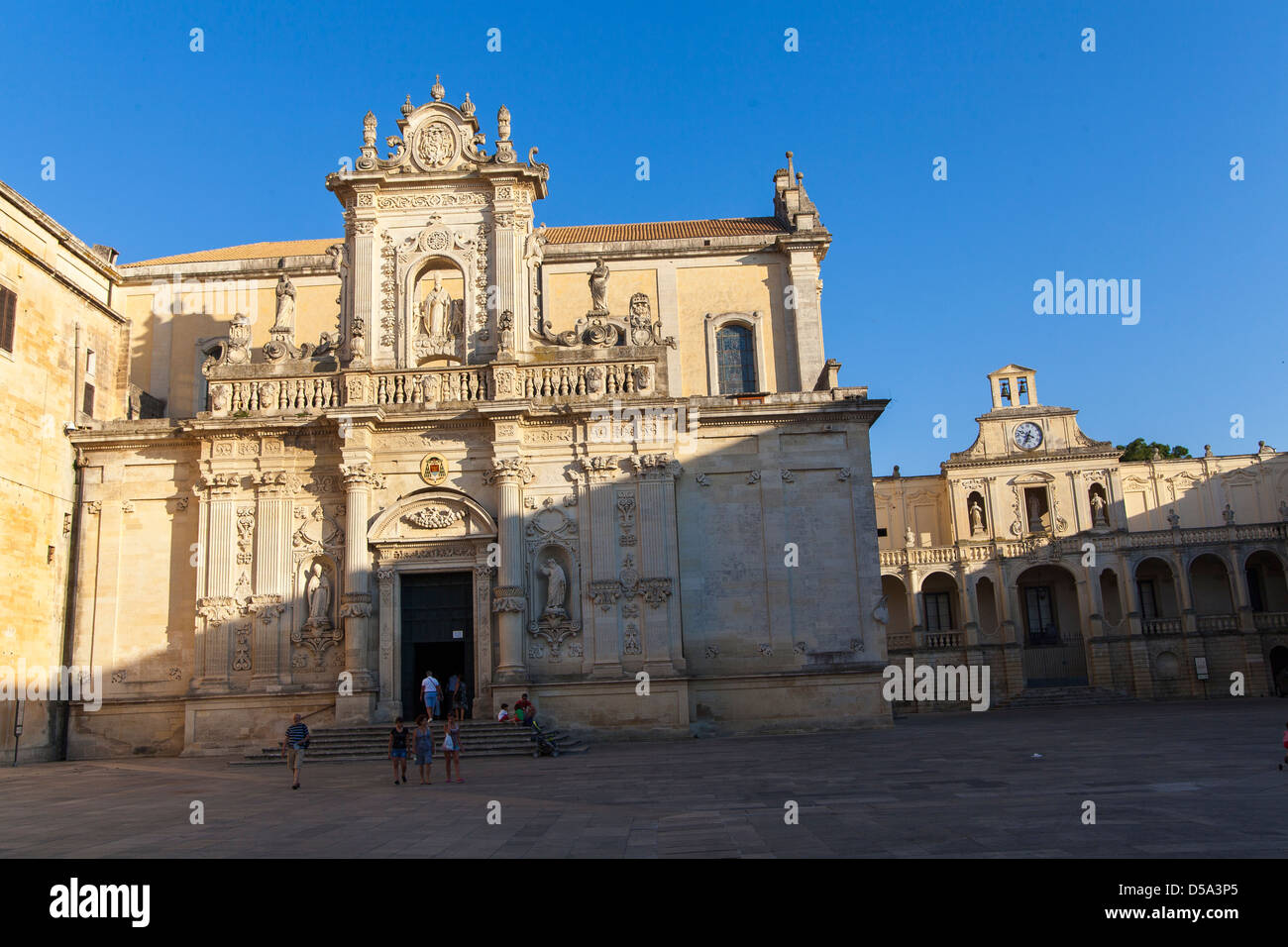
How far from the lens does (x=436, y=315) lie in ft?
94.1

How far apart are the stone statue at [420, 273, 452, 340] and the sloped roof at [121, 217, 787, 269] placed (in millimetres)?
8577

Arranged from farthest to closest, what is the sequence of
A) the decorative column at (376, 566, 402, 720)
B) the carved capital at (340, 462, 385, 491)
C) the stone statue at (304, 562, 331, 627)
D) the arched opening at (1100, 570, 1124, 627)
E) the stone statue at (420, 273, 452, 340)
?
the arched opening at (1100, 570, 1124, 627) < the stone statue at (420, 273, 452, 340) < the carved capital at (340, 462, 385, 491) < the stone statue at (304, 562, 331, 627) < the decorative column at (376, 566, 402, 720)

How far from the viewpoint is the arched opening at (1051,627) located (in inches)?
1877

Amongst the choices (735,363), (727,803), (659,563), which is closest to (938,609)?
(735,363)

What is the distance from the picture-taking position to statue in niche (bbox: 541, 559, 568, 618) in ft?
85.2

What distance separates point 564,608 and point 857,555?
7948 mm

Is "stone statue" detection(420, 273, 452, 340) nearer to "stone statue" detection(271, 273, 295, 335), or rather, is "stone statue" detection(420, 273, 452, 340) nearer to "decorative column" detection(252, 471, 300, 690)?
"stone statue" detection(271, 273, 295, 335)

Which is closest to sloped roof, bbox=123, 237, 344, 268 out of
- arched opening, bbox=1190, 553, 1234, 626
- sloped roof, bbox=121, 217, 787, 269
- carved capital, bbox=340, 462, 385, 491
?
sloped roof, bbox=121, 217, 787, 269

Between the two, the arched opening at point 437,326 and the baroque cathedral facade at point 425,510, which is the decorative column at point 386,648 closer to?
the baroque cathedral facade at point 425,510

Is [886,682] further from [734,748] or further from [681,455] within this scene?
[681,455]

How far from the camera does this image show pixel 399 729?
17.5 m

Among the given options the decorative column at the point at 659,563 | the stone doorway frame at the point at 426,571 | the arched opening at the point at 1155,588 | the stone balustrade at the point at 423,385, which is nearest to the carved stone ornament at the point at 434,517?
the stone doorway frame at the point at 426,571

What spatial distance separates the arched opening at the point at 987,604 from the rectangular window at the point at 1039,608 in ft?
7.33
